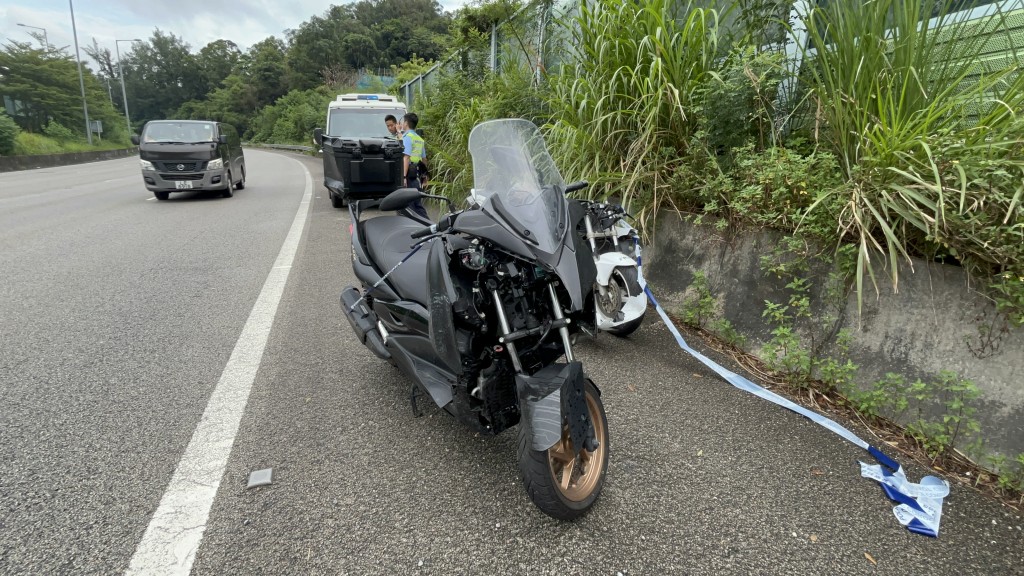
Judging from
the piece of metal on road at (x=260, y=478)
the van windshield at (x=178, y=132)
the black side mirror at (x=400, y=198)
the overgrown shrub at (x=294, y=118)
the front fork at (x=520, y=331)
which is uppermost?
the overgrown shrub at (x=294, y=118)

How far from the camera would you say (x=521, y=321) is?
219cm

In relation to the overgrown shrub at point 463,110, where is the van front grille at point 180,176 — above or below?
below

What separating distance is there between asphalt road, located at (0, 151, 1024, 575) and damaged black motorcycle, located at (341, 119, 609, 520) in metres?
0.30

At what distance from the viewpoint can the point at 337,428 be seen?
280 cm

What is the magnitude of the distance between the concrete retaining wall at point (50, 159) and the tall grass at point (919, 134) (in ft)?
91.9

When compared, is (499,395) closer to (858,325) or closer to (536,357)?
(536,357)

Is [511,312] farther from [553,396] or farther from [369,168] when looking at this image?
[369,168]

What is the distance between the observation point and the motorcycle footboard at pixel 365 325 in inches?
121

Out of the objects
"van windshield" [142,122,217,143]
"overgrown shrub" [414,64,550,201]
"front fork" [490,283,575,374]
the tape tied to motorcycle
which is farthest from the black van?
the tape tied to motorcycle

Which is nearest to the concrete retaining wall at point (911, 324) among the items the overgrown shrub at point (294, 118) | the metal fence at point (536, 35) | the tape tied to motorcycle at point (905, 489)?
the tape tied to motorcycle at point (905, 489)

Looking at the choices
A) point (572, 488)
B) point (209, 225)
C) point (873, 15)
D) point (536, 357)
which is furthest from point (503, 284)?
point (209, 225)

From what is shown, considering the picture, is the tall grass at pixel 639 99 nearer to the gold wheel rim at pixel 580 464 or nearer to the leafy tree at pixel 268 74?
the gold wheel rim at pixel 580 464

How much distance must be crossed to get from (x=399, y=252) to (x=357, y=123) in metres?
9.48

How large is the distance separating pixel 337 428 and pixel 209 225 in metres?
7.27
